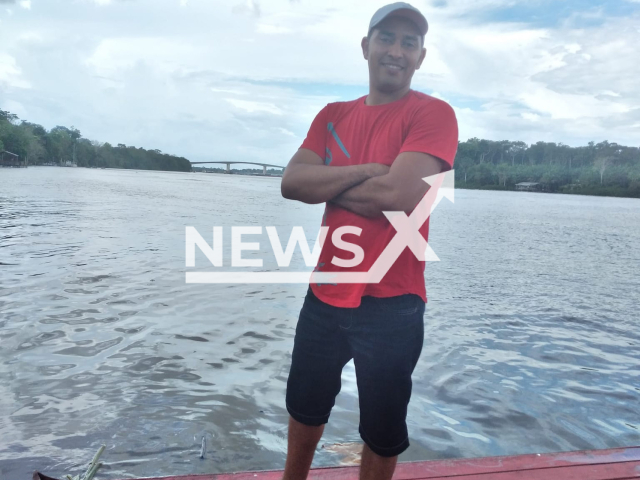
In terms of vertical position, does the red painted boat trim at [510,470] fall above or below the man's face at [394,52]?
below

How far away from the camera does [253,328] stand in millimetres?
Answer: 6855

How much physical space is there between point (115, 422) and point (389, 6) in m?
3.58

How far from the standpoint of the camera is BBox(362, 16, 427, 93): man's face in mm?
2078

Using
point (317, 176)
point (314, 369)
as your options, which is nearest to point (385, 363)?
point (314, 369)

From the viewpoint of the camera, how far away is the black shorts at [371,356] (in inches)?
75.4

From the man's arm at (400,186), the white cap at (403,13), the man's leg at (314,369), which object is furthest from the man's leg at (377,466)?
the white cap at (403,13)

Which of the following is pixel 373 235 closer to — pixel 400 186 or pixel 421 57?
pixel 400 186

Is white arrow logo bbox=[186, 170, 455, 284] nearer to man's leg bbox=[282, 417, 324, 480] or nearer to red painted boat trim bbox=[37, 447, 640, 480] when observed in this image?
man's leg bbox=[282, 417, 324, 480]

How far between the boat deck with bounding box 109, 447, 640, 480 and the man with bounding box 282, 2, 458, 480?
408mm

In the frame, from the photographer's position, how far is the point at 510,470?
2.66 m

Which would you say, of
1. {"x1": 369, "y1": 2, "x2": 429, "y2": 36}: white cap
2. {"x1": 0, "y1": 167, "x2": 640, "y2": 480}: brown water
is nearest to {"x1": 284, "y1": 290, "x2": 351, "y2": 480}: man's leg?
{"x1": 369, "y1": 2, "x2": 429, "y2": 36}: white cap

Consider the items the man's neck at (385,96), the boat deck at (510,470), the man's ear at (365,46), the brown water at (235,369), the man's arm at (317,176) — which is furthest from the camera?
the brown water at (235,369)

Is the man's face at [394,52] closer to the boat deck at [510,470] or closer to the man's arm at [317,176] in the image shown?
the man's arm at [317,176]

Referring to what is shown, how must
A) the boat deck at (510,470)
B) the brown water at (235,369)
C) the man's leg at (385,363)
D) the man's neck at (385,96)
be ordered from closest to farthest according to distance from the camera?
1. the man's leg at (385,363)
2. the man's neck at (385,96)
3. the boat deck at (510,470)
4. the brown water at (235,369)
